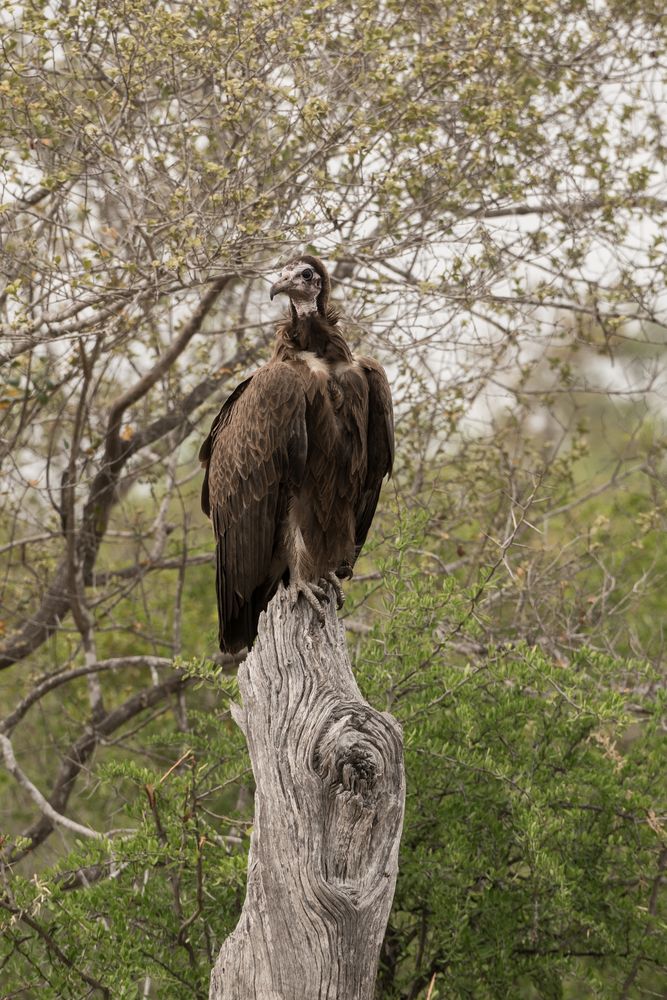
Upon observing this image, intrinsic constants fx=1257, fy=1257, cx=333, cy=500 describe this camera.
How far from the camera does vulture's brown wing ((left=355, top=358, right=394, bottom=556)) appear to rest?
5055 millimetres

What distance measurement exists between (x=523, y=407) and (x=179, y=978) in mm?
4390

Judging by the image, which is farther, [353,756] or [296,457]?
[296,457]

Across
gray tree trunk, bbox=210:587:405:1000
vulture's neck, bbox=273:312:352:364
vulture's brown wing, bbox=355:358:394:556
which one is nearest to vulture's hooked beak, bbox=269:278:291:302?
vulture's neck, bbox=273:312:352:364

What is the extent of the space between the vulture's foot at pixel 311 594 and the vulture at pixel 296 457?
0.08 metres

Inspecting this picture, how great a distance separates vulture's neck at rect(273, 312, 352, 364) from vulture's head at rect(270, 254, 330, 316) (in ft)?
0.12

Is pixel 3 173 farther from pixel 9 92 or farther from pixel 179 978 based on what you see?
pixel 179 978

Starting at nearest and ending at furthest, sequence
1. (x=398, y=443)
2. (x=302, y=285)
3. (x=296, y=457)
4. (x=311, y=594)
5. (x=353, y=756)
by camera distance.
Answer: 1. (x=353, y=756)
2. (x=311, y=594)
3. (x=296, y=457)
4. (x=302, y=285)
5. (x=398, y=443)

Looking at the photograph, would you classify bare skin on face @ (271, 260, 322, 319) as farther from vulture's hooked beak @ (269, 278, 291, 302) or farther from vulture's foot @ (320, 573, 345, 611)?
vulture's foot @ (320, 573, 345, 611)

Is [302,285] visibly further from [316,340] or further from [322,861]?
[322,861]

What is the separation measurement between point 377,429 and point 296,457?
0.46 meters

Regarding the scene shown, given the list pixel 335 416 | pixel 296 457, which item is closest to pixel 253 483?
pixel 296 457

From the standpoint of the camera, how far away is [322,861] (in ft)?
11.8

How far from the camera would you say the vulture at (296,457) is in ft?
15.8

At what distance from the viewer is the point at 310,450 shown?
16.1ft
